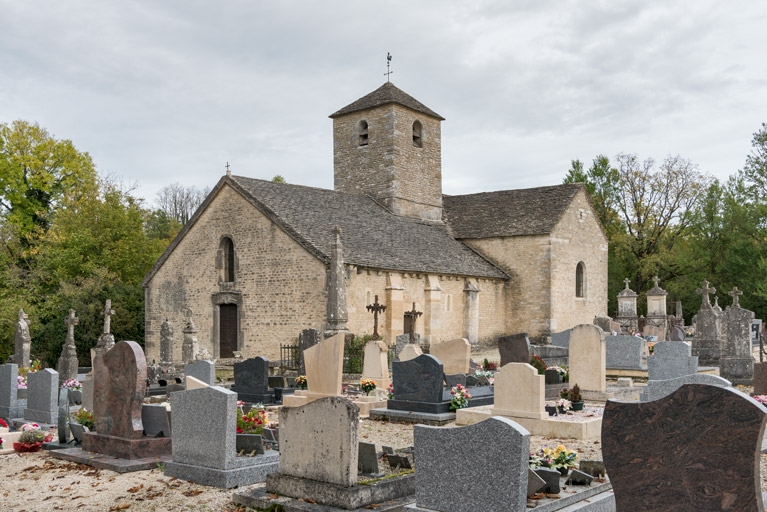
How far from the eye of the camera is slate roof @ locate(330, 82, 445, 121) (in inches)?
1401

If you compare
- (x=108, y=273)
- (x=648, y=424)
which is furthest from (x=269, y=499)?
(x=108, y=273)

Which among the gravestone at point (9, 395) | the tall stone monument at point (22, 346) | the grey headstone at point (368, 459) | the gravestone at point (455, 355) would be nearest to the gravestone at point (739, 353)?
the gravestone at point (455, 355)

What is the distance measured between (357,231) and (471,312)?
643cm

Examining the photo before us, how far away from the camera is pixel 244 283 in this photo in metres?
27.9

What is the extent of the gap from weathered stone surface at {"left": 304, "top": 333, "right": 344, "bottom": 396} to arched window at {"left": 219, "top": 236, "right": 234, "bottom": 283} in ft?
56.5

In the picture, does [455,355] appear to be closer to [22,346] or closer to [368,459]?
[368,459]

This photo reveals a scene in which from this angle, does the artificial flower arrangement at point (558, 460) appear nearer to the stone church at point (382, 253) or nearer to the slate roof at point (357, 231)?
the stone church at point (382, 253)

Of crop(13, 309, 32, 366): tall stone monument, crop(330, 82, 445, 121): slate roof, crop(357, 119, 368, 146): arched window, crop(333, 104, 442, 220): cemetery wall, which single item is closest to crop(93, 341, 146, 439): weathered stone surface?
crop(13, 309, 32, 366): tall stone monument

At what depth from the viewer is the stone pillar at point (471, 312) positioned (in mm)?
31797

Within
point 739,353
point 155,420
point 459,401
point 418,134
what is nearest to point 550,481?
point 155,420

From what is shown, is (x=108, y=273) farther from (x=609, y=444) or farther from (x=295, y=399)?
(x=609, y=444)

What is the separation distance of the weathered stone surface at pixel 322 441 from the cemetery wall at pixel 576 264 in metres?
27.6

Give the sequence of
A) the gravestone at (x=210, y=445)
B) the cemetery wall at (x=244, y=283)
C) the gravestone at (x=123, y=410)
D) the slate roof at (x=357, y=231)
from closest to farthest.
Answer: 1. the gravestone at (x=210, y=445)
2. the gravestone at (x=123, y=410)
3. the cemetery wall at (x=244, y=283)
4. the slate roof at (x=357, y=231)

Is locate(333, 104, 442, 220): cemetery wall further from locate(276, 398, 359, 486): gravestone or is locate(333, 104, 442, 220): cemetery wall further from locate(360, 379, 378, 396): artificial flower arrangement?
locate(276, 398, 359, 486): gravestone
